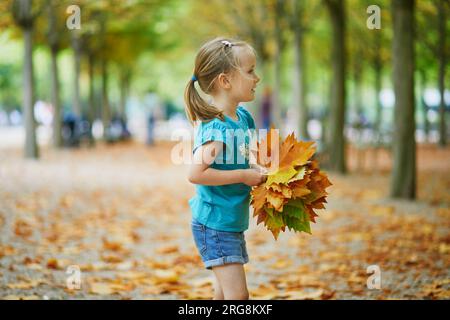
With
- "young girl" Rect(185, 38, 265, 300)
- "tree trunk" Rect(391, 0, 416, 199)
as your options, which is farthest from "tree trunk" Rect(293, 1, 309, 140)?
"young girl" Rect(185, 38, 265, 300)

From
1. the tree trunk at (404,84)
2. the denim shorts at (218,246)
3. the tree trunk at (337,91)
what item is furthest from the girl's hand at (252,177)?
the tree trunk at (337,91)

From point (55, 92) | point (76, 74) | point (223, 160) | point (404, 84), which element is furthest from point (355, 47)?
point (223, 160)

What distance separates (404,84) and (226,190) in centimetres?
850

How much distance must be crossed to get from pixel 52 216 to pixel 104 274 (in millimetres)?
3731

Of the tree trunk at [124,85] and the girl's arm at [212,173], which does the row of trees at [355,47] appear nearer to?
the girl's arm at [212,173]

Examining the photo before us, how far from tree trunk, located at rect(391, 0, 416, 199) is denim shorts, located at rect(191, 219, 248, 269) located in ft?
27.6

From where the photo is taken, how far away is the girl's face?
364 cm

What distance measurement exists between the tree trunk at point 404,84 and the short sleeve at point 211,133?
334 inches

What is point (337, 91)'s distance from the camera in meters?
16.6

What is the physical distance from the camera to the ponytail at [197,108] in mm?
3605

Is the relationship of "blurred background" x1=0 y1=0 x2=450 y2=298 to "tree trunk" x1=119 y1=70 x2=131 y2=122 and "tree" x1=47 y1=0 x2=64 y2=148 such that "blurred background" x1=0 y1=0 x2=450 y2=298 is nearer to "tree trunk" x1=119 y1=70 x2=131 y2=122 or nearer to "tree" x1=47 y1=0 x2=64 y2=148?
"tree" x1=47 y1=0 x2=64 y2=148

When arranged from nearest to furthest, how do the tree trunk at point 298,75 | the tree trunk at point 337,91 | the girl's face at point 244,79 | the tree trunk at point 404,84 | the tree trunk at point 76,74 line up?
the girl's face at point 244,79 < the tree trunk at point 404,84 < the tree trunk at point 337,91 < the tree trunk at point 298,75 < the tree trunk at point 76,74

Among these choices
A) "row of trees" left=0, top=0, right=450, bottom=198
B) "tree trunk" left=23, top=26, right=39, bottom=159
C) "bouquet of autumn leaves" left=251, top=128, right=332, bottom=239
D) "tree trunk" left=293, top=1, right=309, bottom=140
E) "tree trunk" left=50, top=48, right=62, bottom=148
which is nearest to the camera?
"bouquet of autumn leaves" left=251, top=128, right=332, bottom=239

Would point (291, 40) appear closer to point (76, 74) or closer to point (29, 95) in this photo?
point (76, 74)
